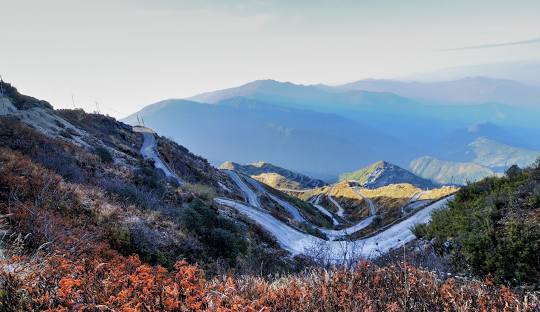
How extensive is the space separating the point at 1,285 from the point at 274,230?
32.8 metres

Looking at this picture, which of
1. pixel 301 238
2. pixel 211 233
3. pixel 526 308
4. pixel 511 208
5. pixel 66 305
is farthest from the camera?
pixel 301 238

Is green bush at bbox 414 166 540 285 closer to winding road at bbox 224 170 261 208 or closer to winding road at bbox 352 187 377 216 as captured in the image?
winding road at bbox 224 170 261 208

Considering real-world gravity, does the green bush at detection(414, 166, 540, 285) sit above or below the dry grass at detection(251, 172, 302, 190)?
above

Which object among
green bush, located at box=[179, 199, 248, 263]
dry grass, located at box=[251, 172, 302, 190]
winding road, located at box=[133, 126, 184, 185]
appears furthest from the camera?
dry grass, located at box=[251, 172, 302, 190]

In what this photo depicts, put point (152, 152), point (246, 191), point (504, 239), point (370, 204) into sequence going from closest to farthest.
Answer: point (504, 239)
point (152, 152)
point (246, 191)
point (370, 204)

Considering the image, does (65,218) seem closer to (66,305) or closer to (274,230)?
(66,305)

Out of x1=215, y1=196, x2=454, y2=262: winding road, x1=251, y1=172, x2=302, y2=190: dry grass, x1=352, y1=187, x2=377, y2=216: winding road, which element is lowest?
x1=251, y1=172, x2=302, y2=190: dry grass

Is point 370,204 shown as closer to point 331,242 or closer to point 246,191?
point 246,191

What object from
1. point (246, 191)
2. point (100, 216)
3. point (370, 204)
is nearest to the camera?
point (100, 216)

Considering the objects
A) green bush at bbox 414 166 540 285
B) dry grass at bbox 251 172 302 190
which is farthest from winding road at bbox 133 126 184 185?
dry grass at bbox 251 172 302 190

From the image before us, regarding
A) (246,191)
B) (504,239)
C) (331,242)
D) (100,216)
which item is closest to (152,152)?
(246,191)

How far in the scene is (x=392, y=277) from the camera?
5.51m

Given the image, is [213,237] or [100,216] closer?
[100,216]

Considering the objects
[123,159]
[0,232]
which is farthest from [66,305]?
[123,159]
